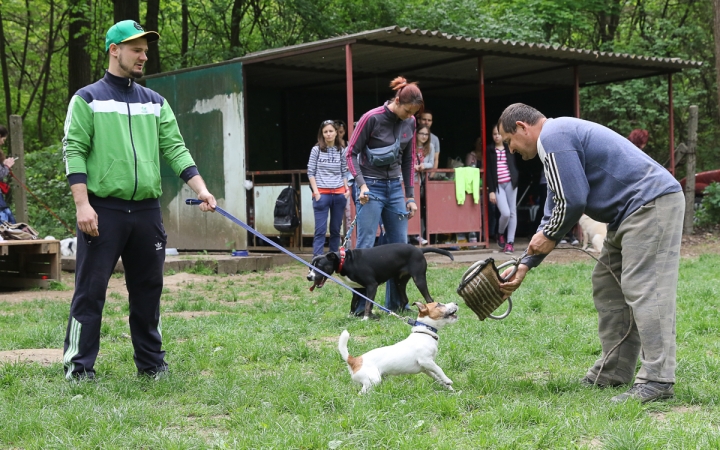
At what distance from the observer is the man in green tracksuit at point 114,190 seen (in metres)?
4.71

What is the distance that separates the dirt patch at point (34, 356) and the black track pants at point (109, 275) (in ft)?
2.60

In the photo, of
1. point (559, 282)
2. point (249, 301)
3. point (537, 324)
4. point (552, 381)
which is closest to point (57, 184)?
point (249, 301)

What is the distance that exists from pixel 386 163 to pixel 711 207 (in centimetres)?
1112

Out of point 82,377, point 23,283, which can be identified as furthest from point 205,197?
point 23,283

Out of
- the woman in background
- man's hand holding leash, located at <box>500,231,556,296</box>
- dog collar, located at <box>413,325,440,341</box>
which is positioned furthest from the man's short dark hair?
the woman in background

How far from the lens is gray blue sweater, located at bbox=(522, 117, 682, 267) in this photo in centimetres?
418

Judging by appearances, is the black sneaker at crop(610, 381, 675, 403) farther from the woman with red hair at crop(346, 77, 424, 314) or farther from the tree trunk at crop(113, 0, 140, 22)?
the tree trunk at crop(113, 0, 140, 22)

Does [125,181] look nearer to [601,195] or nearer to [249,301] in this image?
[601,195]

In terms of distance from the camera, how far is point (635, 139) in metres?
13.6

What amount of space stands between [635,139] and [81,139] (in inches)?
430

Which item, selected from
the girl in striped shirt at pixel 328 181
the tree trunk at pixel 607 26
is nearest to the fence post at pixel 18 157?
the girl in striped shirt at pixel 328 181

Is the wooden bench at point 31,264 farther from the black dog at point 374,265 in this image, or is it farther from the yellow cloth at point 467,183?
the yellow cloth at point 467,183

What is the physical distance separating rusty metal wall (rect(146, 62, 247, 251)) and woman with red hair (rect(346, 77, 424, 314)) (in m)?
6.50

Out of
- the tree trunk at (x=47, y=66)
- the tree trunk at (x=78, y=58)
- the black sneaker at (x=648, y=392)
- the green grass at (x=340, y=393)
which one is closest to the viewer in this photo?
the green grass at (x=340, y=393)
